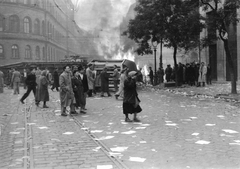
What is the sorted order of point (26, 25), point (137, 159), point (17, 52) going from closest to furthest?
point (137, 159) → point (17, 52) → point (26, 25)

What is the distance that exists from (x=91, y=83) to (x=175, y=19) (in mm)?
8735

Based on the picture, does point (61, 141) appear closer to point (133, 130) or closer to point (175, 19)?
point (133, 130)

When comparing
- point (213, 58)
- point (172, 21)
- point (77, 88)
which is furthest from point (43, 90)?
point (213, 58)

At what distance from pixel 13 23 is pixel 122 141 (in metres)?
47.5

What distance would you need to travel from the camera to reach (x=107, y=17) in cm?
4488

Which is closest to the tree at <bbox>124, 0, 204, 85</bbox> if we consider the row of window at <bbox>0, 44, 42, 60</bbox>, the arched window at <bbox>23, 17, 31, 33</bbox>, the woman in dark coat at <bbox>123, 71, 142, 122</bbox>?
the woman in dark coat at <bbox>123, 71, 142, 122</bbox>

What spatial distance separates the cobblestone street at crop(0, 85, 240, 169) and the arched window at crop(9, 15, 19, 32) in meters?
42.5

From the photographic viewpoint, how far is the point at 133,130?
7.74 metres

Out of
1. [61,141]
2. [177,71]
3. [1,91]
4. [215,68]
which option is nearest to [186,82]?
[177,71]

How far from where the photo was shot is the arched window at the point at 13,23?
4925 centimetres

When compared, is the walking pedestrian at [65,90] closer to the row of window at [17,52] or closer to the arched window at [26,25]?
the row of window at [17,52]

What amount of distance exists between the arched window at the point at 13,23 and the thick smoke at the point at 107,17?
1165cm

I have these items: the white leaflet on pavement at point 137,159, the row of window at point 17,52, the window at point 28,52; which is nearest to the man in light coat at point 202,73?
the white leaflet on pavement at point 137,159

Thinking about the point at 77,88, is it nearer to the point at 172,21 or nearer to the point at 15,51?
the point at 172,21
